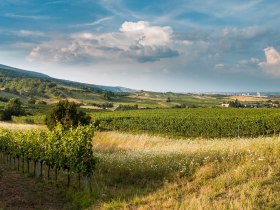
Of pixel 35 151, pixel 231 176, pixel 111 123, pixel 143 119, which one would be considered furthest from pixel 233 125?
pixel 231 176

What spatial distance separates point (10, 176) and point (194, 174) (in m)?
16.0

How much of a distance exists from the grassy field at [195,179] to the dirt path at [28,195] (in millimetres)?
2707

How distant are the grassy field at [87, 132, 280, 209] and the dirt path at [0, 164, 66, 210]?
2707 millimetres

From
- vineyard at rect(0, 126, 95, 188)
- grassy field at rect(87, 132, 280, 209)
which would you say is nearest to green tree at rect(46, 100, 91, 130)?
vineyard at rect(0, 126, 95, 188)

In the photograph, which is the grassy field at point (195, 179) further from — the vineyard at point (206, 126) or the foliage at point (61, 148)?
the vineyard at point (206, 126)

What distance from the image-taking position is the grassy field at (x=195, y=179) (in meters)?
14.4

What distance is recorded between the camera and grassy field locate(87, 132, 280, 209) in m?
14.4

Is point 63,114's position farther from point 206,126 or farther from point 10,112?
point 10,112

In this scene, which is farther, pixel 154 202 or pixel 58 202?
pixel 58 202

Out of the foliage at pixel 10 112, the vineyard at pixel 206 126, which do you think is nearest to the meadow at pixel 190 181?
the vineyard at pixel 206 126

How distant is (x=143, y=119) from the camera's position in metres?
84.1

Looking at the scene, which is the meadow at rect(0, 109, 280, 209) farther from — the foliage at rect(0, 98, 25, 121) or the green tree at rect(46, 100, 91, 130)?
the foliage at rect(0, 98, 25, 121)

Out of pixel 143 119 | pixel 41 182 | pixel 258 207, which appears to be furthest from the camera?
pixel 143 119

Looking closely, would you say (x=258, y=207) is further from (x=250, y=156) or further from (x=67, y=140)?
(x=67, y=140)
